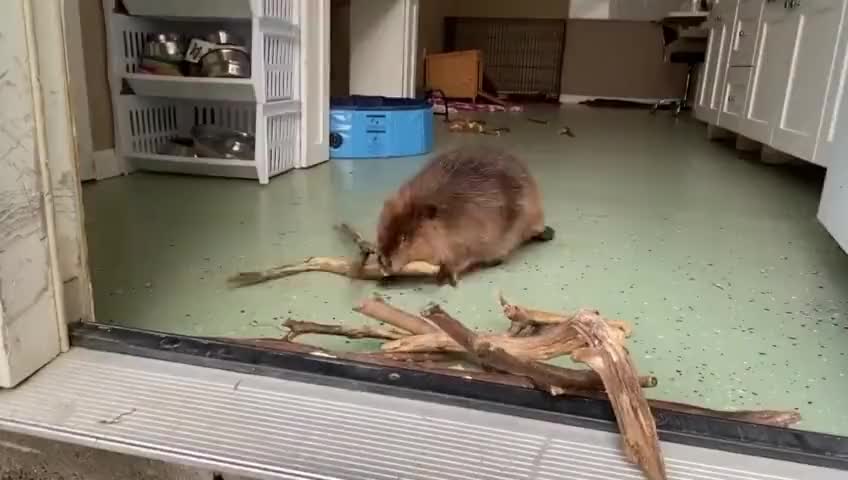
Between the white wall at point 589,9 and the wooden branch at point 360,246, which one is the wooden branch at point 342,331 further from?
the white wall at point 589,9

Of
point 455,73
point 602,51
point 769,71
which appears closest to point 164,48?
point 769,71

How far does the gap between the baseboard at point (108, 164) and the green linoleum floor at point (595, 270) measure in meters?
0.07

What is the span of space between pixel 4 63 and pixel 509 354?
0.65 m

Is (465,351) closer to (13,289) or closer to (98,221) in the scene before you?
(13,289)

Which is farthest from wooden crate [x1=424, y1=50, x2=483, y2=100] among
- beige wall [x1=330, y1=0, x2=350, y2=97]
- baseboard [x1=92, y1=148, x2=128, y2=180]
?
baseboard [x1=92, y1=148, x2=128, y2=180]

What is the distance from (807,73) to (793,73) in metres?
0.17

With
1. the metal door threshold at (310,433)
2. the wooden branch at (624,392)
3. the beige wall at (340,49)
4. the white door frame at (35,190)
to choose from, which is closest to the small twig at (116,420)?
the metal door threshold at (310,433)

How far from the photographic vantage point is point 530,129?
4.13 meters

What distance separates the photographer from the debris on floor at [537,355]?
0.66 metres

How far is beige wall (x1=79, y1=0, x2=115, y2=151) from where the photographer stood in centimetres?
199

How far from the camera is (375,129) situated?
273 cm

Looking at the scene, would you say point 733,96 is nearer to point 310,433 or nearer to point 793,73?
point 793,73

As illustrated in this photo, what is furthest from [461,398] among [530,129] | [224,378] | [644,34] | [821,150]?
[644,34]

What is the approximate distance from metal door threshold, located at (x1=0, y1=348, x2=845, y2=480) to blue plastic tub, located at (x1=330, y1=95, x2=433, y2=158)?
202 centimetres
